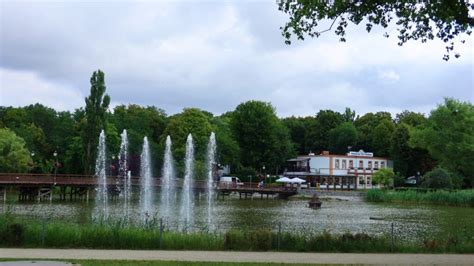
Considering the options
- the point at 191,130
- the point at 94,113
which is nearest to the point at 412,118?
the point at 191,130

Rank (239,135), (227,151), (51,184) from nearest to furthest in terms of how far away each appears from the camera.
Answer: (51,184) → (227,151) → (239,135)

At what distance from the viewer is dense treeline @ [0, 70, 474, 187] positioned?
71.2 m

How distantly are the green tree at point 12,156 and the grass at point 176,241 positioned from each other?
55394mm

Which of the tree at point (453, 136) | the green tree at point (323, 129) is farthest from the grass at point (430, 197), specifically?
the green tree at point (323, 129)

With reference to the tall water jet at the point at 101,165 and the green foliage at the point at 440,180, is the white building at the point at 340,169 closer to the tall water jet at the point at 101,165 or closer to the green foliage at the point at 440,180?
the green foliage at the point at 440,180

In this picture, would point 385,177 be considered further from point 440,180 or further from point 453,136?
point 440,180

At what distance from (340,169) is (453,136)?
3663 cm

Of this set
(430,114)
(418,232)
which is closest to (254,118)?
(430,114)

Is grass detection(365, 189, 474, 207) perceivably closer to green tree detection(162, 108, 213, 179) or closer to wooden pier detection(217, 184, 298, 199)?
wooden pier detection(217, 184, 298, 199)

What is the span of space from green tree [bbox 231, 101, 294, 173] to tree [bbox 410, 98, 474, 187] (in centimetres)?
2469

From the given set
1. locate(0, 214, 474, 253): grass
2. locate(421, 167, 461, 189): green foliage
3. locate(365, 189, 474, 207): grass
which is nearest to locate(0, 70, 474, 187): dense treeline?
locate(421, 167, 461, 189): green foliage

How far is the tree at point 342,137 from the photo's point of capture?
118 m

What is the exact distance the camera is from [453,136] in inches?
2847

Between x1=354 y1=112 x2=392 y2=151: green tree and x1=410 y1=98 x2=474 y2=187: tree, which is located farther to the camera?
x1=354 y1=112 x2=392 y2=151: green tree
